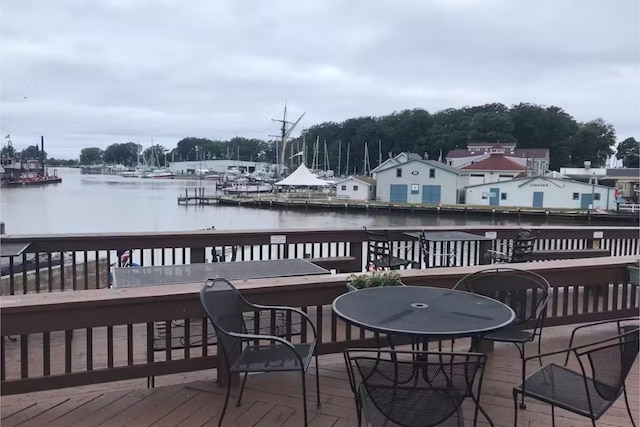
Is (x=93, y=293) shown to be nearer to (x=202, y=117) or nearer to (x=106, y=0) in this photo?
(x=106, y=0)

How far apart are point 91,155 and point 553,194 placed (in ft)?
430

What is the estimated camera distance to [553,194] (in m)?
38.4

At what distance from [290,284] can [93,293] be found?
1.01m

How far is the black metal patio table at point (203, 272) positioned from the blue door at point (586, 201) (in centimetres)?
4013

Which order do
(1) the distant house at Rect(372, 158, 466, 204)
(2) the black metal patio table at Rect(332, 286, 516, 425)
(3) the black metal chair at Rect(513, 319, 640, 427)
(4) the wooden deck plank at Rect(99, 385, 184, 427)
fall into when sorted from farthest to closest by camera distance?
(1) the distant house at Rect(372, 158, 466, 204), (4) the wooden deck plank at Rect(99, 385, 184, 427), (2) the black metal patio table at Rect(332, 286, 516, 425), (3) the black metal chair at Rect(513, 319, 640, 427)

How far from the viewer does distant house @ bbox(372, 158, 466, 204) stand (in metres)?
41.9

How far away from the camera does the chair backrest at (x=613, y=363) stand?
6.22ft

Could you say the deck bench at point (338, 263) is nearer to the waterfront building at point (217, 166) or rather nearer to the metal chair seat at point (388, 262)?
the metal chair seat at point (388, 262)

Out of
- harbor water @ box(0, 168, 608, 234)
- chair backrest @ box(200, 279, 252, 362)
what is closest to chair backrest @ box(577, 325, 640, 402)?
chair backrest @ box(200, 279, 252, 362)

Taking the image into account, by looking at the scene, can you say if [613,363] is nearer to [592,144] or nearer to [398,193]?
[398,193]

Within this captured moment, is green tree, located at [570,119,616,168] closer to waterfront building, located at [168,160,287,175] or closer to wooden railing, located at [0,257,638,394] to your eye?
waterfront building, located at [168,160,287,175]

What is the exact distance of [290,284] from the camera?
2.69 meters

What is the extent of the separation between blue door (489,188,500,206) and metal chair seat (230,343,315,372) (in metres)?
40.8

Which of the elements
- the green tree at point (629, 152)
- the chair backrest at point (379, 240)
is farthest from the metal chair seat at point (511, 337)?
the green tree at point (629, 152)
